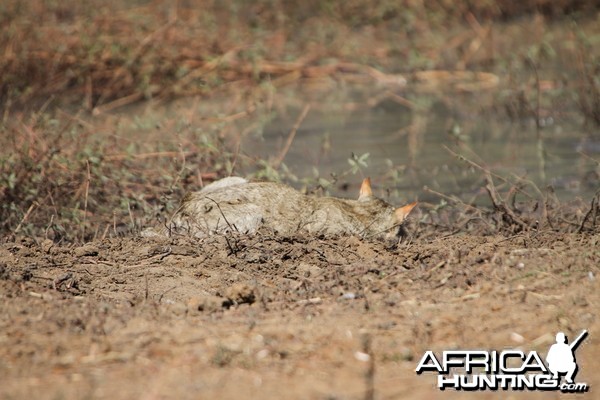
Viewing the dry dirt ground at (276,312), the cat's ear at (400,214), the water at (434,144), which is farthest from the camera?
the water at (434,144)

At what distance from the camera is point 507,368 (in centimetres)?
458

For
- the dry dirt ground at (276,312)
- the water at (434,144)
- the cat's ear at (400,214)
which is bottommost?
the water at (434,144)

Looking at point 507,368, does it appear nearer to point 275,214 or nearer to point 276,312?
point 276,312

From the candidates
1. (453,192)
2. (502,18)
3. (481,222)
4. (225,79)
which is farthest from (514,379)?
(502,18)

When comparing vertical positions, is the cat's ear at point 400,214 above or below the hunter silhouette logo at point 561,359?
below

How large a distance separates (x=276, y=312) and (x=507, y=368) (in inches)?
52.7

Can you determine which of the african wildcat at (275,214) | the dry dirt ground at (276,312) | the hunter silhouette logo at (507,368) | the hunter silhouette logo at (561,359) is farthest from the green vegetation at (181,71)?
the hunter silhouette logo at (561,359)

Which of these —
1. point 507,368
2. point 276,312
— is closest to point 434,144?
point 276,312

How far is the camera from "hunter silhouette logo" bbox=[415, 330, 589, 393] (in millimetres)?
4414

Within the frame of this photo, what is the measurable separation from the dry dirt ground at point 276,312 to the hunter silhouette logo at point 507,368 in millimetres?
72

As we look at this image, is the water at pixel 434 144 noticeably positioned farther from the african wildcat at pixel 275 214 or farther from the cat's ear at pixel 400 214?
the cat's ear at pixel 400 214

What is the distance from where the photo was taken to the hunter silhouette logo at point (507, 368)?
441cm

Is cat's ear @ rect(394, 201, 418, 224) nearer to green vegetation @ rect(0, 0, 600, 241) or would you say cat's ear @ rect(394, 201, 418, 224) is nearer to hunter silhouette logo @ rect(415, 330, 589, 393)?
green vegetation @ rect(0, 0, 600, 241)

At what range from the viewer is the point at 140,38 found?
12602 millimetres
